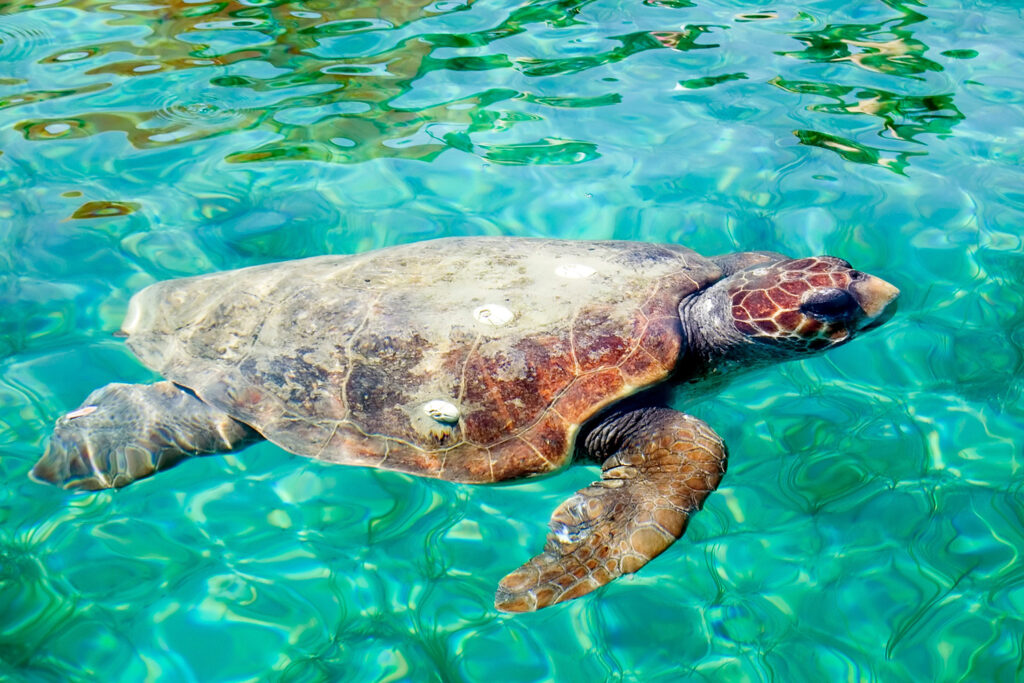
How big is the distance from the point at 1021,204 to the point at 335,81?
531 cm

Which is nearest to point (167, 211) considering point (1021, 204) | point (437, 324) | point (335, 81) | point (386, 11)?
point (335, 81)

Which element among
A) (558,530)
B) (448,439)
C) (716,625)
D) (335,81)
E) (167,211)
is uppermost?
(335,81)

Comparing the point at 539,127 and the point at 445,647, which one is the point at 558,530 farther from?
the point at 539,127

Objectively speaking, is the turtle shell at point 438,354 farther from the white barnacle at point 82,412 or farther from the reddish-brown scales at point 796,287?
the reddish-brown scales at point 796,287

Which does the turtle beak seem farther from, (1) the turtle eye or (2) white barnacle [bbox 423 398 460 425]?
(2) white barnacle [bbox 423 398 460 425]

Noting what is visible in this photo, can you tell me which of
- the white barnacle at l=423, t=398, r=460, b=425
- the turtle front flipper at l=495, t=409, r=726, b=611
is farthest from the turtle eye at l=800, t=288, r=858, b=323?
the white barnacle at l=423, t=398, r=460, b=425

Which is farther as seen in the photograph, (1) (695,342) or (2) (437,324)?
(1) (695,342)

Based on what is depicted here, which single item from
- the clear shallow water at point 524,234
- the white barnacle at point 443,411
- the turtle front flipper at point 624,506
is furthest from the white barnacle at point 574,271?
the clear shallow water at point 524,234

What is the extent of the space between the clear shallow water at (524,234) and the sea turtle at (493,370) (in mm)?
284

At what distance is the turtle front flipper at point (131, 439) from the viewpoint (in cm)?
361

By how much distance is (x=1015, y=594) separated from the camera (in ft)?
10.7

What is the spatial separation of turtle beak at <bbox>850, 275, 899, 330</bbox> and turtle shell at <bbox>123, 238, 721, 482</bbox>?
0.84 m

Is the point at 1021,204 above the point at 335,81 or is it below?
below

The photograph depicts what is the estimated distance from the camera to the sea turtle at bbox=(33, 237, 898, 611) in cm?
340
